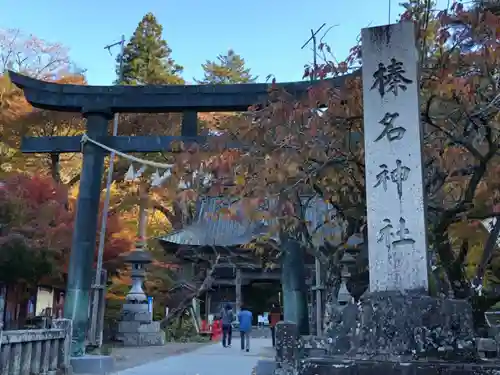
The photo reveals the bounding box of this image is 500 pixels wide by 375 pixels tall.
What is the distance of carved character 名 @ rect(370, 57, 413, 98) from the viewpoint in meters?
5.71

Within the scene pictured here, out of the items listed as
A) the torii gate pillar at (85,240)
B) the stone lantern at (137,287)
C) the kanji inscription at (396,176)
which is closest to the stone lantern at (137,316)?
the stone lantern at (137,287)

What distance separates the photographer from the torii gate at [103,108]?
411 inches

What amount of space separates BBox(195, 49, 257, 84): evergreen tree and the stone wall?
2933 centimetres

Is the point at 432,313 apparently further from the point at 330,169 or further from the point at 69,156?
the point at 69,156

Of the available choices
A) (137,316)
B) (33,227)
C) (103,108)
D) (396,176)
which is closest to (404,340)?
(396,176)

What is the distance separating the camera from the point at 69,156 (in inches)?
902

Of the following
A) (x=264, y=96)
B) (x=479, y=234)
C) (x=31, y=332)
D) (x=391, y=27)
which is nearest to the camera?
(x=391, y=27)

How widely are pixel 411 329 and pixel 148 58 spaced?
31734 mm

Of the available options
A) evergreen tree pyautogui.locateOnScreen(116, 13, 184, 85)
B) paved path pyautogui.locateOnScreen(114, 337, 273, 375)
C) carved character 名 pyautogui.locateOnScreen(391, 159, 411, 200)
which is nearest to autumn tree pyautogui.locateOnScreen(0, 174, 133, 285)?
paved path pyautogui.locateOnScreen(114, 337, 273, 375)

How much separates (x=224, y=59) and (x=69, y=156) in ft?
68.7

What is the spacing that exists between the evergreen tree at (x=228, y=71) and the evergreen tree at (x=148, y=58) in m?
3.05

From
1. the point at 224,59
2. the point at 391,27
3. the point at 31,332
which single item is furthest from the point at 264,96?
the point at 224,59

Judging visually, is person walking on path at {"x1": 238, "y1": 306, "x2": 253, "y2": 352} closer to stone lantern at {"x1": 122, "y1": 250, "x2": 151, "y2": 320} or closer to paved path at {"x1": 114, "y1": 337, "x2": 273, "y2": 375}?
paved path at {"x1": 114, "y1": 337, "x2": 273, "y2": 375}

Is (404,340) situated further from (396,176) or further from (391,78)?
(391,78)
